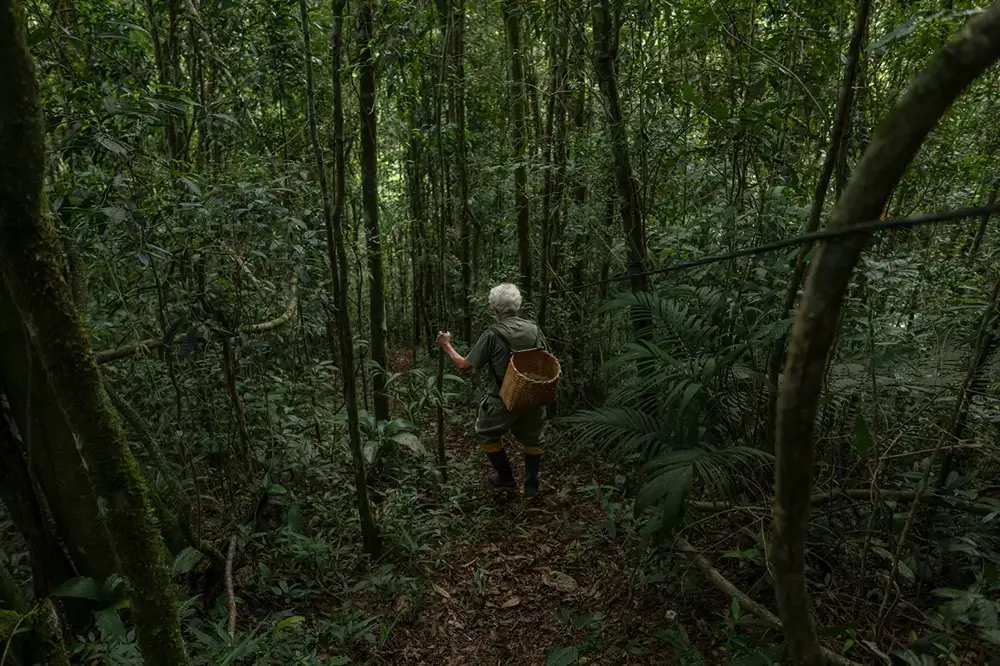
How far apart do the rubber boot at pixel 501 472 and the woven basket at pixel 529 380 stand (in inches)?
23.4

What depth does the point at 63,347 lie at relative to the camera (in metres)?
1.41

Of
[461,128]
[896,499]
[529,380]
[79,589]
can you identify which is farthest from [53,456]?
[461,128]

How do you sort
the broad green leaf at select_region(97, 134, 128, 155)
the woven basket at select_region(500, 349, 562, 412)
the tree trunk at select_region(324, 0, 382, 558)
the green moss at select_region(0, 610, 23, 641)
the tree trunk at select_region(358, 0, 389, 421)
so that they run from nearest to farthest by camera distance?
1. the green moss at select_region(0, 610, 23, 641)
2. the broad green leaf at select_region(97, 134, 128, 155)
3. the tree trunk at select_region(324, 0, 382, 558)
4. the tree trunk at select_region(358, 0, 389, 421)
5. the woven basket at select_region(500, 349, 562, 412)

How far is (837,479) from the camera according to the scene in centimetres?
328

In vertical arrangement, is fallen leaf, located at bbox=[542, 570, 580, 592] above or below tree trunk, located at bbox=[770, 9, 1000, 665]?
below

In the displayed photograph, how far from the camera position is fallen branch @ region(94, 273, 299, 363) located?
127 inches

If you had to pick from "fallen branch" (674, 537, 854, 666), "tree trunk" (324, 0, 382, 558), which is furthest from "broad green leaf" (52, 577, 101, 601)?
"fallen branch" (674, 537, 854, 666)

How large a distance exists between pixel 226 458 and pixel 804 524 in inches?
148

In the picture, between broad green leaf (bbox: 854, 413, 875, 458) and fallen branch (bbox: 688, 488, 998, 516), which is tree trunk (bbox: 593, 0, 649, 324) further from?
broad green leaf (bbox: 854, 413, 875, 458)

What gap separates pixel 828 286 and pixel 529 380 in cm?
352

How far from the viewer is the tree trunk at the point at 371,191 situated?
3943mm

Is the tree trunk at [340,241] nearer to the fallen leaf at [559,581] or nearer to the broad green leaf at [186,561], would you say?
the broad green leaf at [186,561]

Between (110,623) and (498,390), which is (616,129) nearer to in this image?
(498,390)

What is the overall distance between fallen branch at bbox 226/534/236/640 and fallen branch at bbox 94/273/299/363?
1272 millimetres
